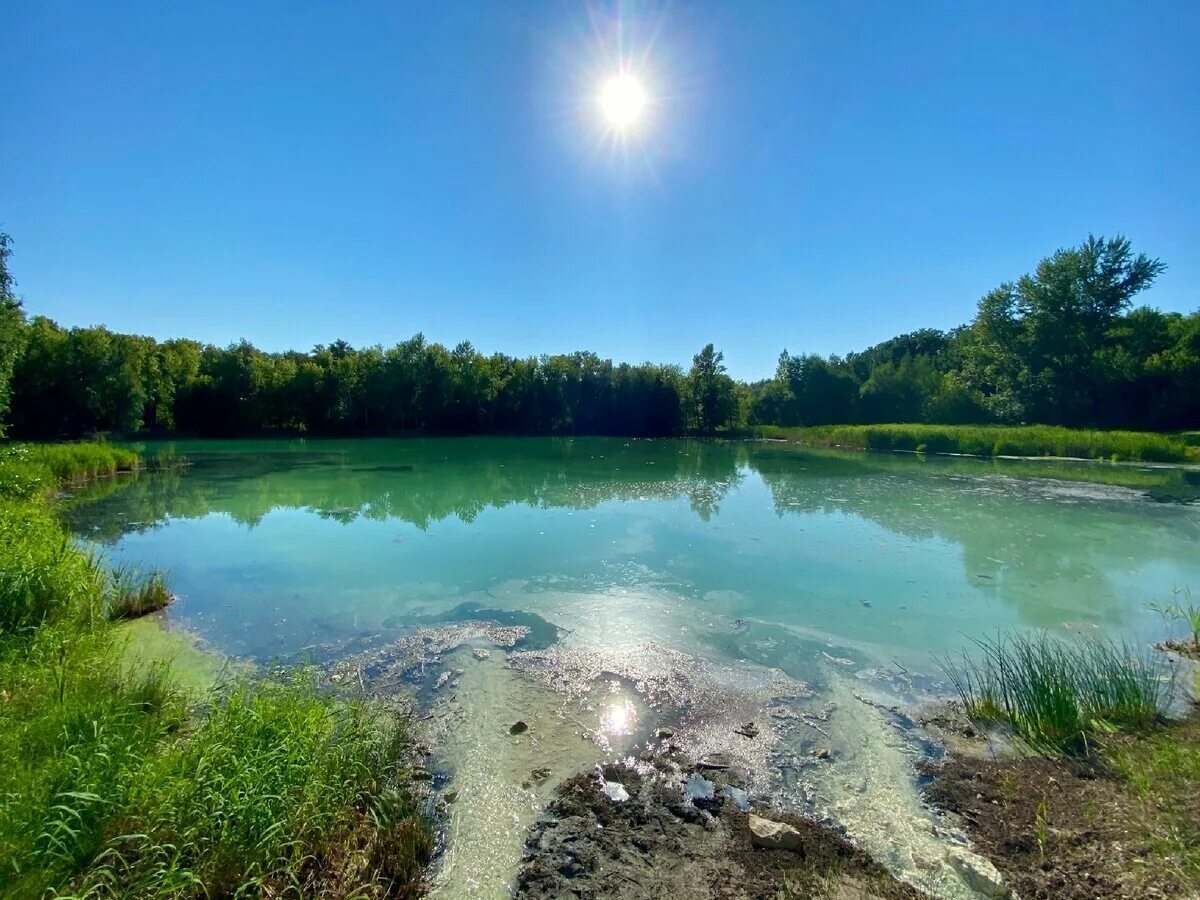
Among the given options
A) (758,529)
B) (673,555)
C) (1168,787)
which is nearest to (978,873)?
(1168,787)

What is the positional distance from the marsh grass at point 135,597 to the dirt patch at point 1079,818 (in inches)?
322

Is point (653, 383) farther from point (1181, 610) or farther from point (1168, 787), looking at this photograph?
point (1168, 787)

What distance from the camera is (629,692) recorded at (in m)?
5.10

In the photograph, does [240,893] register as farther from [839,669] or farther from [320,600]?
[320,600]

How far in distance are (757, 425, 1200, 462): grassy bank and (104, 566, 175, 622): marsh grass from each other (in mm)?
34017

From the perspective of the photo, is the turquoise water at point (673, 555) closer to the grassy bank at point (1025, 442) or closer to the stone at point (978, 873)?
the stone at point (978, 873)

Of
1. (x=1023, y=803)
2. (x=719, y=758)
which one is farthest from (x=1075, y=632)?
(x=719, y=758)

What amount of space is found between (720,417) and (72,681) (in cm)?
5200

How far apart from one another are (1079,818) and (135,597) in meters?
9.31

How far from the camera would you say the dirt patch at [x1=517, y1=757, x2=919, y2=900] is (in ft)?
8.99

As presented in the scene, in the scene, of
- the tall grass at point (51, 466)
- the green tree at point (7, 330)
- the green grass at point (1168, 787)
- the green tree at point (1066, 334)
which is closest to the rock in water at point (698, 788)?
the green grass at point (1168, 787)

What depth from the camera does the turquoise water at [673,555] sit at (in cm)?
686

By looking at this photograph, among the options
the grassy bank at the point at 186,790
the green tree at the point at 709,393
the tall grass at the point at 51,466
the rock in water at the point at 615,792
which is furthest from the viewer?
the green tree at the point at 709,393

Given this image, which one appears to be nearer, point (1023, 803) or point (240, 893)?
point (240, 893)
